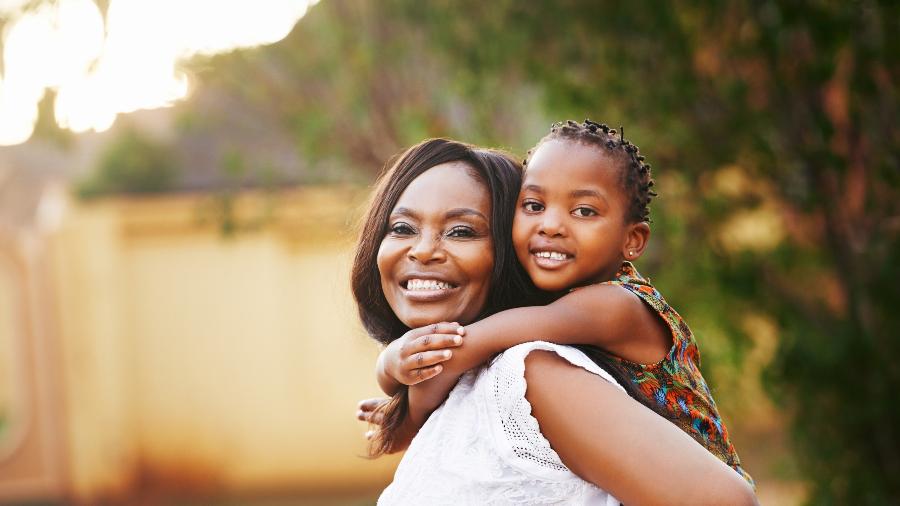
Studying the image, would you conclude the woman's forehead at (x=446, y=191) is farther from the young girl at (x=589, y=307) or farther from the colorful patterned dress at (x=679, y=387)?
the colorful patterned dress at (x=679, y=387)

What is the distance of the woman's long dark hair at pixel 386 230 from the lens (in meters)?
2.38

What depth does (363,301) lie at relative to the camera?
2.64 metres

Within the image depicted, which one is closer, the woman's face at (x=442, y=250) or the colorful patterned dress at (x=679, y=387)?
the colorful patterned dress at (x=679, y=387)

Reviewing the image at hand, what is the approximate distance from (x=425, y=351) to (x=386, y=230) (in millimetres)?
422

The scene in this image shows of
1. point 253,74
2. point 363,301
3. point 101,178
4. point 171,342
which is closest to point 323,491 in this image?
point 171,342

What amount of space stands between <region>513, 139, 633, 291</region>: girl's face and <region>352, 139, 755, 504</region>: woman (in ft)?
0.32

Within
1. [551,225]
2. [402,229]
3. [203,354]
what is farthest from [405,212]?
[203,354]

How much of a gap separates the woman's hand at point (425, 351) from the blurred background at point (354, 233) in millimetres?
656

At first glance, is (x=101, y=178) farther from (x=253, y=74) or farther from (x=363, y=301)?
(x=363, y=301)

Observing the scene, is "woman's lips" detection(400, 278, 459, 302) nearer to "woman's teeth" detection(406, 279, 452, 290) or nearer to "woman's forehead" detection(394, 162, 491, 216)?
"woman's teeth" detection(406, 279, 452, 290)

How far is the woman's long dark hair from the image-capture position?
238 centimetres

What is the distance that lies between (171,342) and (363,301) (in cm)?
1152

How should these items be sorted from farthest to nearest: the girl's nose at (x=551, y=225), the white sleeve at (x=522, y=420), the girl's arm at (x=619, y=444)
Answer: the girl's nose at (x=551, y=225), the white sleeve at (x=522, y=420), the girl's arm at (x=619, y=444)

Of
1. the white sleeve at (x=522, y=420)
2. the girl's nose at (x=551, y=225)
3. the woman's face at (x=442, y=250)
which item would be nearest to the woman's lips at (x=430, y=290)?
the woman's face at (x=442, y=250)
